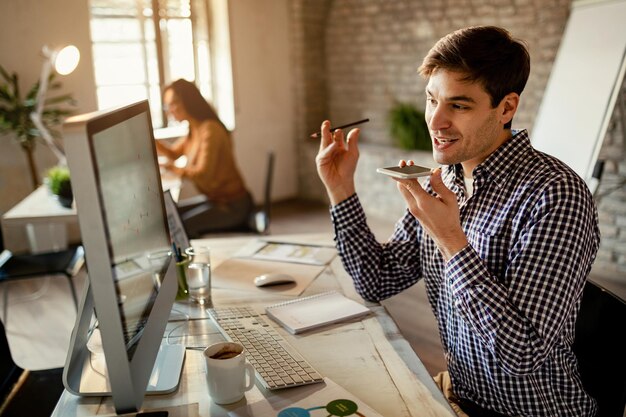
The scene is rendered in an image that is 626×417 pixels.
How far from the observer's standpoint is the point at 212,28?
5.49 meters

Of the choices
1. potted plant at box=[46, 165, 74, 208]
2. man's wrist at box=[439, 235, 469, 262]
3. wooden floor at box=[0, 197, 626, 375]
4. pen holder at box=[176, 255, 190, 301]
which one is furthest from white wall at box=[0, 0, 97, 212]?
man's wrist at box=[439, 235, 469, 262]

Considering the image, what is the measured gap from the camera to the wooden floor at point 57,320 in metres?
2.92

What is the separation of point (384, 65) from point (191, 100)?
2.51m

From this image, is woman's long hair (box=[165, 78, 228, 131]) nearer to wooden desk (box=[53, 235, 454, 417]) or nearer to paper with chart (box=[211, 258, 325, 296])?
paper with chart (box=[211, 258, 325, 296])

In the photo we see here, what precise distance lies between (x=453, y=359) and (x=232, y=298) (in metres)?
0.60

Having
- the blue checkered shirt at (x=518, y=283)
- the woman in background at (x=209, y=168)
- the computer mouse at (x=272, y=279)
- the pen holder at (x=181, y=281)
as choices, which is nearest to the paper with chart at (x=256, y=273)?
the computer mouse at (x=272, y=279)

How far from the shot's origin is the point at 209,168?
11.8 ft

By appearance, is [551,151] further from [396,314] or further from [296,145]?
[296,145]

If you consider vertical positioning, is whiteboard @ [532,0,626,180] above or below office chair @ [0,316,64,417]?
above

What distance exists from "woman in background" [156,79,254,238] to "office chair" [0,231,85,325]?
75 centimetres

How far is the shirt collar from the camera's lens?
4.33ft

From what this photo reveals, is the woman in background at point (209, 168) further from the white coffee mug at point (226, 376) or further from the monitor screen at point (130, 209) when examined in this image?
the white coffee mug at point (226, 376)

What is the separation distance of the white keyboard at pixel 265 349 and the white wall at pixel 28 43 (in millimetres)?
3494

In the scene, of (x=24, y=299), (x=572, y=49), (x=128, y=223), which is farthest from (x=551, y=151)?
(x=24, y=299)
